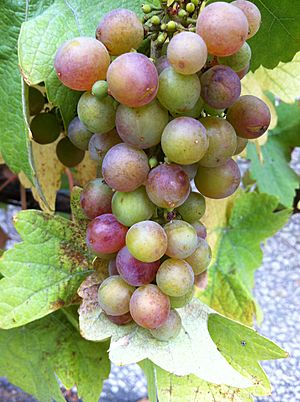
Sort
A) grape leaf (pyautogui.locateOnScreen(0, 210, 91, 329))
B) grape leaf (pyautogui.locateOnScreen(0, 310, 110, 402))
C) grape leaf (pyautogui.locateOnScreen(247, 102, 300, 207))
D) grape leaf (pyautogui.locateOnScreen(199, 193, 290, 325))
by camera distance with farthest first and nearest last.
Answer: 1. grape leaf (pyautogui.locateOnScreen(247, 102, 300, 207))
2. grape leaf (pyautogui.locateOnScreen(199, 193, 290, 325))
3. grape leaf (pyautogui.locateOnScreen(0, 310, 110, 402))
4. grape leaf (pyautogui.locateOnScreen(0, 210, 91, 329))

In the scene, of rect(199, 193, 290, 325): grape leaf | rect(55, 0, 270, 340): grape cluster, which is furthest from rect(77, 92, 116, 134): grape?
rect(199, 193, 290, 325): grape leaf

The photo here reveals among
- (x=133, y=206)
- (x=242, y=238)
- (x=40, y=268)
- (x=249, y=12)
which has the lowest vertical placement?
(x=242, y=238)

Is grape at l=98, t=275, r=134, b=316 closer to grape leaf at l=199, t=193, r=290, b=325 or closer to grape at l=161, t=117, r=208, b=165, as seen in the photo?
grape at l=161, t=117, r=208, b=165

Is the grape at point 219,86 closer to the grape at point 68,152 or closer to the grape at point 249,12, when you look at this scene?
the grape at point 249,12

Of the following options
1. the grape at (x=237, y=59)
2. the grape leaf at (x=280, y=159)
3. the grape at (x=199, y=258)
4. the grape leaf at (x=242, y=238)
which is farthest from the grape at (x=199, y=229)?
the grape leaf at (x=280, y=159)

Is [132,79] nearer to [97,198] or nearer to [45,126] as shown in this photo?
[97,198]

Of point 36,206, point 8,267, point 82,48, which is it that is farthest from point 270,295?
point 82,48

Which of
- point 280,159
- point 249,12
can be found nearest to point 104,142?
point 249,12
